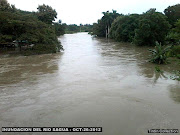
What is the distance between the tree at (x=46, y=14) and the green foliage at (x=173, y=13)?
24691 mm

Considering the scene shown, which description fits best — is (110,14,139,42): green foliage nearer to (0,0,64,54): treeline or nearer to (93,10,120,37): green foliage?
(93,10,120,37): green foliage

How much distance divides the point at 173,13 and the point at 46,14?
25.8m

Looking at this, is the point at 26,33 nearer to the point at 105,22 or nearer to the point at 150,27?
the point at 150,27

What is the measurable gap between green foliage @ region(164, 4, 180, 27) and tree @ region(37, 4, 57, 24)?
81.0ft

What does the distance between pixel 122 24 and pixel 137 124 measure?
3123 cm

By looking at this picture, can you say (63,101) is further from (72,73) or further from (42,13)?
(42,13)

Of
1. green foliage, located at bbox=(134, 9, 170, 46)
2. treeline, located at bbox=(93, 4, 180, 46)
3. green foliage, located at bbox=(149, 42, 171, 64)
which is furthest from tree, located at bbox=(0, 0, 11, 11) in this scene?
green foliage, located at bbox=(149, 42, 171, 64)

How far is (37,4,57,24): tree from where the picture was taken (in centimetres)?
3778

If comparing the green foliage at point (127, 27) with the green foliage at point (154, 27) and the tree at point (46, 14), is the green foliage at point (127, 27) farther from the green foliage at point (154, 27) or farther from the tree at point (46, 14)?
the tree at point (46, 14)

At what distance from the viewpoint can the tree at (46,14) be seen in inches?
1487

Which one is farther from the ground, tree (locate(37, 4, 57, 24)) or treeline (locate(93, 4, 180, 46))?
tree (locate(37, 4, 57, 24))

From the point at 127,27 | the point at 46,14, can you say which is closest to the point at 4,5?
the point at 46,14

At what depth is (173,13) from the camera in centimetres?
2855

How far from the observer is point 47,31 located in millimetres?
21953
